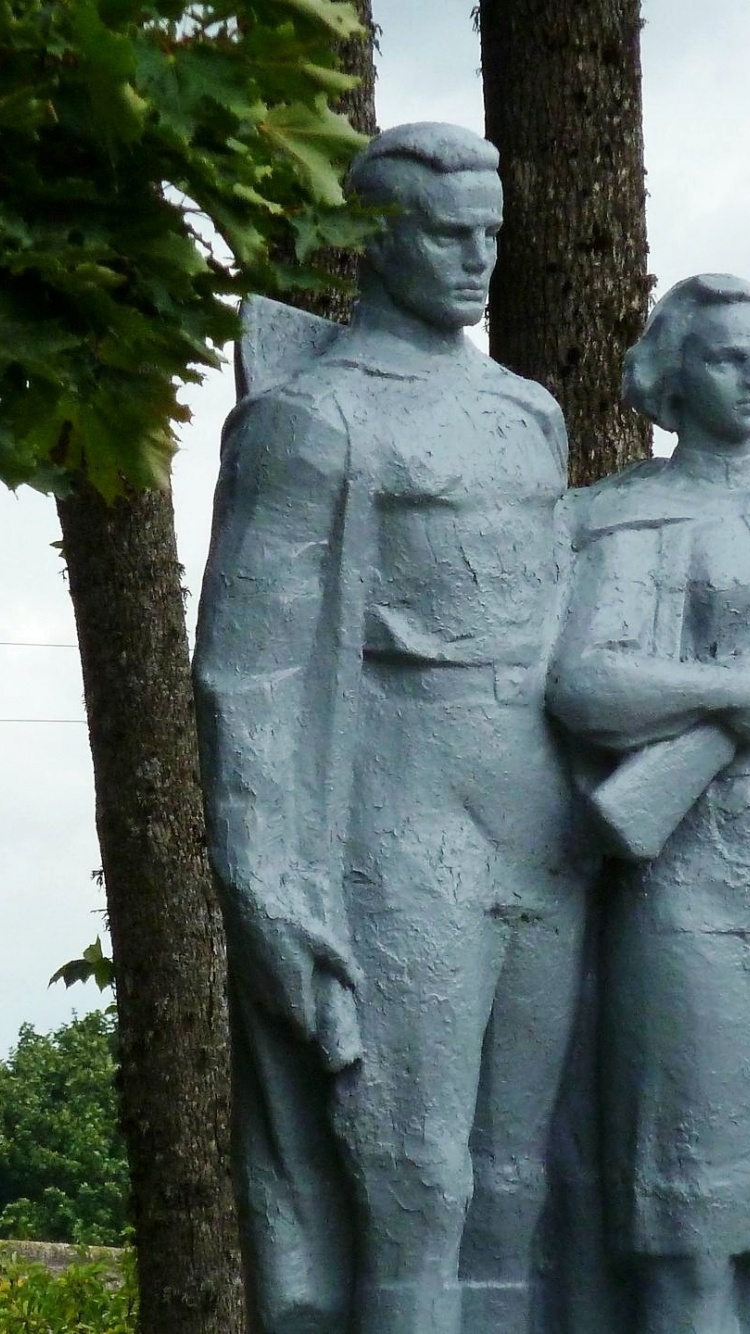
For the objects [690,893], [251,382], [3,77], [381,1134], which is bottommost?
[381,1134]

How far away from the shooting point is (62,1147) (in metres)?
16.5

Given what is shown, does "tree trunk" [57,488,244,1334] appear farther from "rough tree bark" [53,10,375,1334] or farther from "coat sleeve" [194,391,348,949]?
"coat sleeve" [194,391,348,949]

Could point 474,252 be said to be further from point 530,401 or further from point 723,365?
point 723,365

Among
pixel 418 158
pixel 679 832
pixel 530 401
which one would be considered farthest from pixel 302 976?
pixel 418 158

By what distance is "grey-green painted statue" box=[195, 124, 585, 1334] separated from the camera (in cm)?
493

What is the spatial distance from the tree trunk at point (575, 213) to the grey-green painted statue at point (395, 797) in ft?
9.54

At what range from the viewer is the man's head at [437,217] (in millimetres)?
5090

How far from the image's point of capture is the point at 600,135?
8203 millimetres

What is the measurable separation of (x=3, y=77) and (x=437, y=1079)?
214cm

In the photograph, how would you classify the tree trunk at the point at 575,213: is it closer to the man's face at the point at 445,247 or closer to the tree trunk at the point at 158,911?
the tree trunk at the point at 158,911

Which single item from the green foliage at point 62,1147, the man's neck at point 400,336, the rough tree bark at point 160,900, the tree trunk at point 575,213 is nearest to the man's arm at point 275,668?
the man's neck at point 400,336

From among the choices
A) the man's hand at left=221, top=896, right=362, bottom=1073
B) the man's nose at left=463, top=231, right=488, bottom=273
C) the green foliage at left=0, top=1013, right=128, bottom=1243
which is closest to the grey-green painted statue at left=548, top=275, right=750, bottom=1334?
the man's nose at left=463, top=231, right=488, bottom=273

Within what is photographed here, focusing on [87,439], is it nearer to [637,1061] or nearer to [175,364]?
[175,364]

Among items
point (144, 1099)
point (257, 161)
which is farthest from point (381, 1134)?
point (144, 1099)
